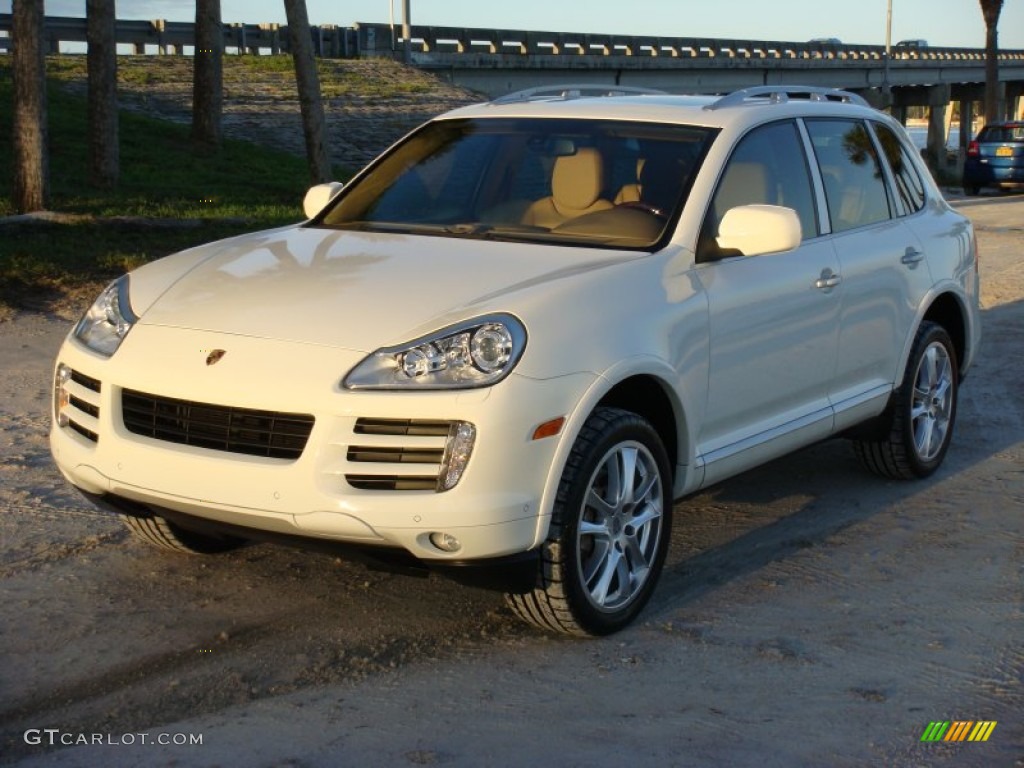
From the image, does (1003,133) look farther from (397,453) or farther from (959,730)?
(397,453)

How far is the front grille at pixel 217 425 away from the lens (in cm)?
449

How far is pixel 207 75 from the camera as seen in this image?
25.1 meters

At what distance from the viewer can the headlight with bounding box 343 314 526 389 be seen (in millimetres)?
4465

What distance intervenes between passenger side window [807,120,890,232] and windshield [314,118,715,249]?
89 centimetres

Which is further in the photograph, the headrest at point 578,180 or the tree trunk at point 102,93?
the tree trunk at point 102,93

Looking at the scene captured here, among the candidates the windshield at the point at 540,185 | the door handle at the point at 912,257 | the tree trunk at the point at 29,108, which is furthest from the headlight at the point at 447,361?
the tree trunk at the point at 29,108

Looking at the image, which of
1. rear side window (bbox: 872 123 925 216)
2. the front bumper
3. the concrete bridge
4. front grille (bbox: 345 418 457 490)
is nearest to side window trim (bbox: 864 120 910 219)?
rear side window (bbox: 872 123 925 216)

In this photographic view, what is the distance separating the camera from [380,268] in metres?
5.18

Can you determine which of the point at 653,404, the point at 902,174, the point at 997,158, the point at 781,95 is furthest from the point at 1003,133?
the point at 653,404

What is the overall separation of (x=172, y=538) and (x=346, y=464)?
4.63ft

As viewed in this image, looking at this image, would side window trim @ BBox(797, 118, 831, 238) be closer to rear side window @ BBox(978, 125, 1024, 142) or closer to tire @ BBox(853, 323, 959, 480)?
tire @ BBox(853, 323, 959, 480)

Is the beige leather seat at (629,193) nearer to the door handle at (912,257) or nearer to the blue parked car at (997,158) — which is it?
the door handle at (912,257)

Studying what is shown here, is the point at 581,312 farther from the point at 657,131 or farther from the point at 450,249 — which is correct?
the point at 657,131

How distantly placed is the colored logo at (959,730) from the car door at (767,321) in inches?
56.6
